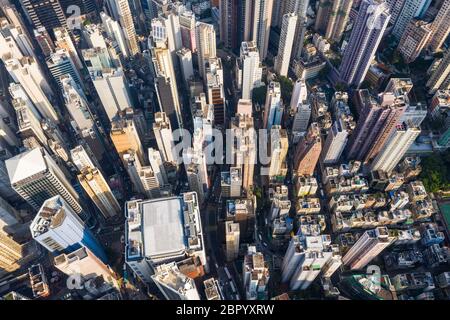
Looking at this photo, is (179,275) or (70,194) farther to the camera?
(70,194)

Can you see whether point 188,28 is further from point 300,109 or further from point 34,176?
point 34,176

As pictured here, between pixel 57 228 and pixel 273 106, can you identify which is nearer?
Answer: pixel 57 228

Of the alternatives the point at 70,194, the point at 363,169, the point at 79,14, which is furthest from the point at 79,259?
the point at 79,14

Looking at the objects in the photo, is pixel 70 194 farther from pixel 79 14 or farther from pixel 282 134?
pixel 79 14

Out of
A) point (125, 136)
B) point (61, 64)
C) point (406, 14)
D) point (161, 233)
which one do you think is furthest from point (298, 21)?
point (161, 233)
